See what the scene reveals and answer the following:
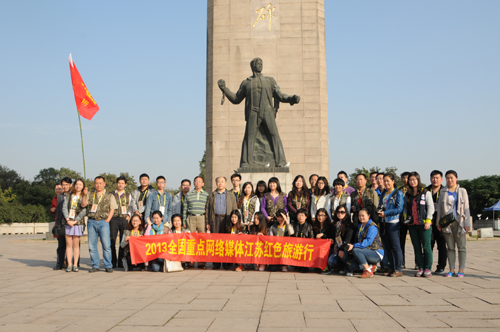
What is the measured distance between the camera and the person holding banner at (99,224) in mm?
7500

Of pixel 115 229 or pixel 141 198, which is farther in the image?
pixel 141 198

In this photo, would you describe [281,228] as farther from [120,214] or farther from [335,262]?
[120,214]

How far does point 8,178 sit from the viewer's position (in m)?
63.0

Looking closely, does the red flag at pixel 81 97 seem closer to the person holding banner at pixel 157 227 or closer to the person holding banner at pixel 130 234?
the person holding banner at pixel 130 234

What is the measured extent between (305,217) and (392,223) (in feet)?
4.66

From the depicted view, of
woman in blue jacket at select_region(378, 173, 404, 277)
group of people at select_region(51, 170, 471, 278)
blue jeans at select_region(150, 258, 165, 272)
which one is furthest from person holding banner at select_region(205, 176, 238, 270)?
woman in blue jacket at select_region(378, 173, 404, 277)

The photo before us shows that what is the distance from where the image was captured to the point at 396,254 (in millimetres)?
6840

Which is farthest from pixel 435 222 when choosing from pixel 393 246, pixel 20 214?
pixel 20 214

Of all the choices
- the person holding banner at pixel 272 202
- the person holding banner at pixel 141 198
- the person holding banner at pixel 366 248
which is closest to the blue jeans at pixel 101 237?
the person holding banner at pixel 141 198

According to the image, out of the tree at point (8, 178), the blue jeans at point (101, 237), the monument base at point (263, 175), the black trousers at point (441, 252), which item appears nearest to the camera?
the black trousers at point (441, 252)

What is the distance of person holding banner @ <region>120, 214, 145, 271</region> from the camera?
302 inches

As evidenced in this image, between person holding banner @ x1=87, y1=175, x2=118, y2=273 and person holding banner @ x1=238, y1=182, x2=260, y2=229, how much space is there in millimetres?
2279

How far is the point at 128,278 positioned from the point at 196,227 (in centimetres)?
178

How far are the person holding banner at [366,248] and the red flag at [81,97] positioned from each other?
13195mm
